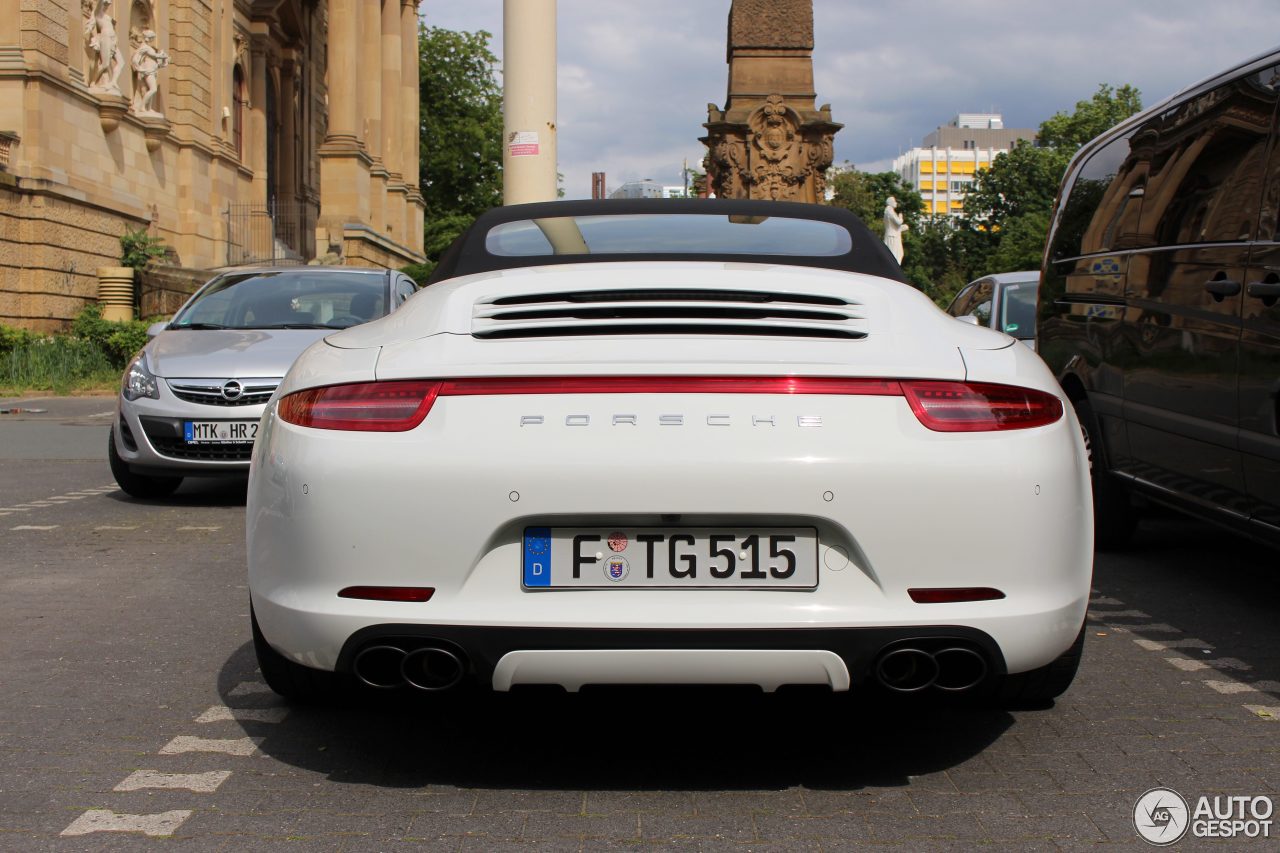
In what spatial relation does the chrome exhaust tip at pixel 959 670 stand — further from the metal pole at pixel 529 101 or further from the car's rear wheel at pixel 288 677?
the metal pole at pixel 529 101

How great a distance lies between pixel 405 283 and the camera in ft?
38.0

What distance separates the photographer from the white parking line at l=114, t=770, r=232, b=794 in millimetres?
3537

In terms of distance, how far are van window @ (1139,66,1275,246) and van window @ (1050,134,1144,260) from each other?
26 cm

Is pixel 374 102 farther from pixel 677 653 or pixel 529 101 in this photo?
pixel 677 653

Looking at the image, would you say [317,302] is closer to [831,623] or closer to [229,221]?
[831,623]

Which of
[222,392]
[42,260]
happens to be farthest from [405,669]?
[42,260]

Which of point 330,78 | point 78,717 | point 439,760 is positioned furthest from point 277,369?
point 330,78

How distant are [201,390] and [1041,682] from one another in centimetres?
696

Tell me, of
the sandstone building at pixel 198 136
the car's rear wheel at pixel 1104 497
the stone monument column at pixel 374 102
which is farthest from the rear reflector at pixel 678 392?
the stone monument column at pixel 374 102

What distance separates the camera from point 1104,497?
7.38 meters

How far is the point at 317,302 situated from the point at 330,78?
34.4m

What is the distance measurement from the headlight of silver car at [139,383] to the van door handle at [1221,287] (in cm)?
650

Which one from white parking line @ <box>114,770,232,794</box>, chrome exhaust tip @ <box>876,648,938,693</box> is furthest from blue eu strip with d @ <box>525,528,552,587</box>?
white parking line @ <box>114,770,232,794</box>

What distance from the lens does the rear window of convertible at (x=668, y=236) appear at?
442cm
